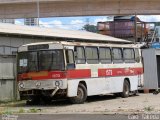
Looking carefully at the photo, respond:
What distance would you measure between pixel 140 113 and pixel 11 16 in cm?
3499

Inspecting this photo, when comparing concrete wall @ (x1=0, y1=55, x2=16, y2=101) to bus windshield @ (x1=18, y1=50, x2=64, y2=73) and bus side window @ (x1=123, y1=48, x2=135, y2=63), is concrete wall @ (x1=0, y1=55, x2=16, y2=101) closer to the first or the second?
bus windshield @ (x1=18, y1=50, x2=64, y2=73)

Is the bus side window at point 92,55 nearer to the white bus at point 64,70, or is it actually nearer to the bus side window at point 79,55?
the white bus at point 64,70

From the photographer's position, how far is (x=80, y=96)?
2159 cm

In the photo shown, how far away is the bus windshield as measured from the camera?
20438 mm

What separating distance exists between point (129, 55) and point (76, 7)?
21645 millimetres

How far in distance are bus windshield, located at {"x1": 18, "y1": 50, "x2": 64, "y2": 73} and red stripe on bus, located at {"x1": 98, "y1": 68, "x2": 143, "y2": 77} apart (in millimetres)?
3497

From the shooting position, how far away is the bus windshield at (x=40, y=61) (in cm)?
2044

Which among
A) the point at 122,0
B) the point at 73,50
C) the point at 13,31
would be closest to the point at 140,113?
the point at 73,50

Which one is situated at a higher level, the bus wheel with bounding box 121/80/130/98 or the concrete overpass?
the concrete overpass

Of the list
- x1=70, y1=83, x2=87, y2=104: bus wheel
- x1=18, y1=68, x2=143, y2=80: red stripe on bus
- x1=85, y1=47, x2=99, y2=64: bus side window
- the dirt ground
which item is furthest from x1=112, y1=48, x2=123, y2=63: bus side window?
x1=70, y1=83, x2=87, y2=104: bus wheel

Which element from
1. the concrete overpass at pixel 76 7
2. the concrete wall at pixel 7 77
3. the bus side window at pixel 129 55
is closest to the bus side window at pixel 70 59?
the concrete wall at pixel 7 77

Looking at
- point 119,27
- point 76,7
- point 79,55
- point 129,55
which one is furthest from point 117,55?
point 119,27

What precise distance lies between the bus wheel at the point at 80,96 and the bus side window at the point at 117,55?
3748mm

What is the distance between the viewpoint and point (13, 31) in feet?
83.8
